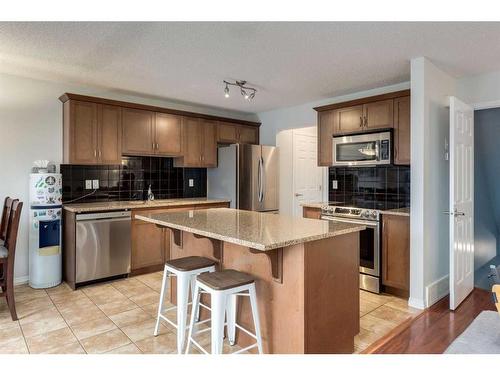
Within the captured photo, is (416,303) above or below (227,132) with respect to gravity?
below

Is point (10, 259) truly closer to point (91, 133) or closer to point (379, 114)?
point (91, 133)

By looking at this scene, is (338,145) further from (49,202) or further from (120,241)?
(49,202)

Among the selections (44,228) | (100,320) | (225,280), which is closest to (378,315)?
(225,280)

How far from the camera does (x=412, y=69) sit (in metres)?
3.06

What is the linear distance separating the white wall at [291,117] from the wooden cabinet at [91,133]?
2.42 metres

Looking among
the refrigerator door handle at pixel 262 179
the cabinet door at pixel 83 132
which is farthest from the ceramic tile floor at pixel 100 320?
the refrigerator door handle at pixel 262 179

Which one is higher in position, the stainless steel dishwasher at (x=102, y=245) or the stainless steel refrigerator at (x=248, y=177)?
the stainless steel refrigerator at (x=248, y=177)

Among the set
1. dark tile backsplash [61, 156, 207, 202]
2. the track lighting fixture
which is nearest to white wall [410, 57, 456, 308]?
the track lighting fixture

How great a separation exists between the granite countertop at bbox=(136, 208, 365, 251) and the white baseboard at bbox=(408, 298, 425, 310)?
1.35 metres

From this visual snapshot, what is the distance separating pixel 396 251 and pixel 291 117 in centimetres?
264

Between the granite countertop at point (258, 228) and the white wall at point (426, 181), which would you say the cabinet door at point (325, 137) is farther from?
the granite countertop at point (258, 228)

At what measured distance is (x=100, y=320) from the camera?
2771 mm

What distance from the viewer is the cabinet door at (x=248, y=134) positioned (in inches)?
210

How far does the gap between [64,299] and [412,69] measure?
403 centimetres
